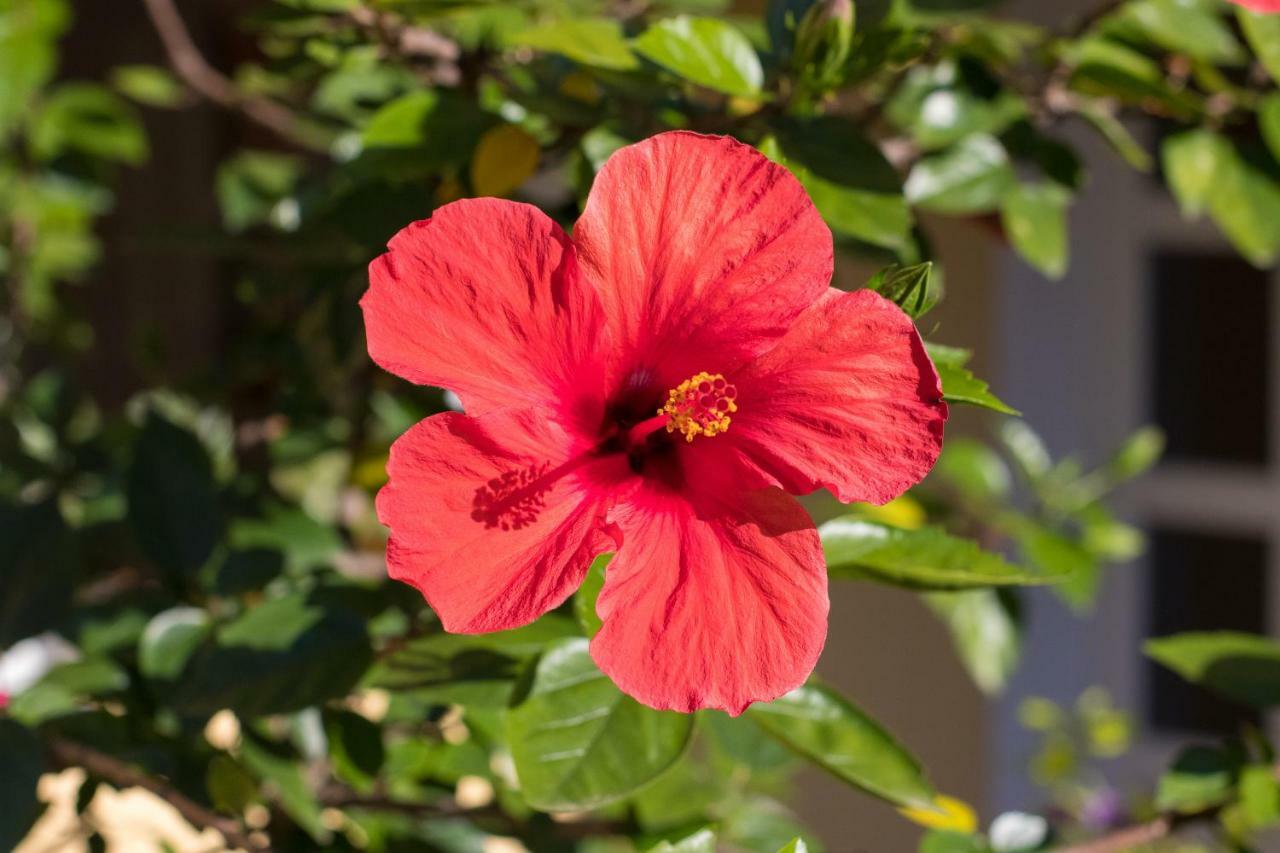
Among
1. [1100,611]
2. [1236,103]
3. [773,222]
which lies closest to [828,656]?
[1100,611]

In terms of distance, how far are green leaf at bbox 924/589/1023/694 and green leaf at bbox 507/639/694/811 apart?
81 centimetres

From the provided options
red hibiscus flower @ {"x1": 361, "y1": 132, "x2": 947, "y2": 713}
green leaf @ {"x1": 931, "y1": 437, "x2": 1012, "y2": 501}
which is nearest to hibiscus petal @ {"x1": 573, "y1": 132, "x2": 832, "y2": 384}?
red hibiscus flower @ {"x1": 361, "y1": 132, "x2": 947, "y2": 713}

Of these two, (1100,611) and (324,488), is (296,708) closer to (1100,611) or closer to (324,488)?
(324,488)

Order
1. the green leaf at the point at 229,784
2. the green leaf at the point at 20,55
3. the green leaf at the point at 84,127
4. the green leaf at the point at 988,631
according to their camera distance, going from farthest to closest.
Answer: the green leaf at the point at 84,127, the green leaf at the point at 20,55, the green leaf at the point at 988,631, the green leaf at the point at 229,784

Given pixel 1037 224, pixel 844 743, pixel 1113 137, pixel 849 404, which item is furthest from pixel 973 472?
pixel 849 404

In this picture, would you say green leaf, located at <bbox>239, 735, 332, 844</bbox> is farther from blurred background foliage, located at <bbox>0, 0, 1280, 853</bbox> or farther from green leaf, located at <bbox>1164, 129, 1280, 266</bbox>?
green leaf, located at <bbox>1164, 129, 1280, 266</bbox>

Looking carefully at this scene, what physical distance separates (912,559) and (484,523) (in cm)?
29

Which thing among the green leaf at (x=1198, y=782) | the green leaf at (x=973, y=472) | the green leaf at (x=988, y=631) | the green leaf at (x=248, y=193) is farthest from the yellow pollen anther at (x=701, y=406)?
the green leaf at (x=248, y=193)

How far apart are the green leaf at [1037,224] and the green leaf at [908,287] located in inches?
23.4

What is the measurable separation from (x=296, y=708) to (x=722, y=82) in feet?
1.62

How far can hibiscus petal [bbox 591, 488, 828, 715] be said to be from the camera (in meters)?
0.57

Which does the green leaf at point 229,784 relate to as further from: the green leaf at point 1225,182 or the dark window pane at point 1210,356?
the dark window pane at point 1210,356

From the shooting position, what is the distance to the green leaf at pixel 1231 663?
1.04 meters

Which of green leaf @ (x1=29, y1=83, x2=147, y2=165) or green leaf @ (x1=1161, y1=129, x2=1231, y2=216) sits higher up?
green leaf @ (x1=1161, y1=129, x2=1231, y2=216)
